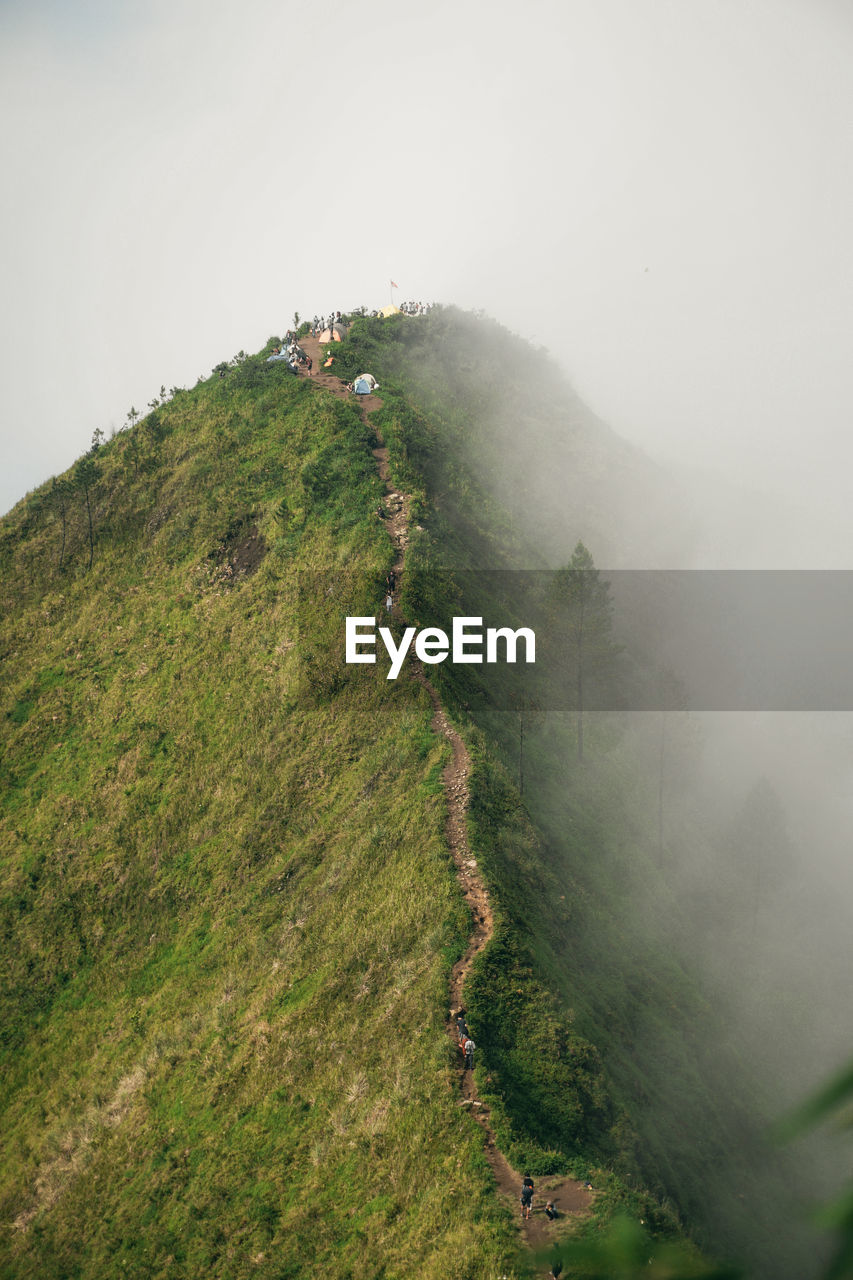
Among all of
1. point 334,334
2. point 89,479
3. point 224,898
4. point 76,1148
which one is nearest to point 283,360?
point 334,334

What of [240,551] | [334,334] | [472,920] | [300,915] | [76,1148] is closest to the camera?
[472,920]

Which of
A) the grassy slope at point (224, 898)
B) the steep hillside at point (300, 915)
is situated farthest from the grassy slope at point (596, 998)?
the grassy slope at point (224, 898)

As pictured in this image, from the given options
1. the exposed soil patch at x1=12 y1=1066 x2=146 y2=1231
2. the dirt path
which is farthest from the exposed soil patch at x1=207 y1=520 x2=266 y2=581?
the exposed soil patch at x1=12 y1=1066 x2=146 y2=1231

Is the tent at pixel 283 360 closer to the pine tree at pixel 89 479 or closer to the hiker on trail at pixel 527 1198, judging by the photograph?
the pine tree at pixel 89 479

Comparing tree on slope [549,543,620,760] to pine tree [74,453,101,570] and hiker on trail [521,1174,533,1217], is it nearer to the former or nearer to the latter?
hiker on trail [521,1174,533,1217]

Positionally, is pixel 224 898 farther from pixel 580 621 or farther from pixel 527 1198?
pixel 580 621

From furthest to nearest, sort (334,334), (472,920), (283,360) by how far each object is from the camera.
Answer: (334,334) → (283,360) → (472,920)

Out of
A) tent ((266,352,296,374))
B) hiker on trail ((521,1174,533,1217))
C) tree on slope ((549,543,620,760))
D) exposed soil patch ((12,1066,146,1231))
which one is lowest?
exposed soil patch ((12,1066,146,1231))
